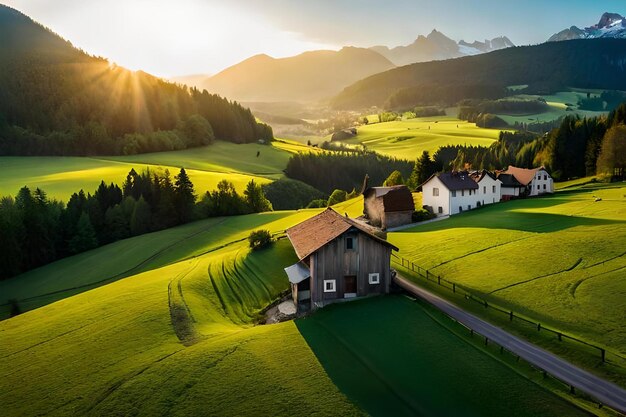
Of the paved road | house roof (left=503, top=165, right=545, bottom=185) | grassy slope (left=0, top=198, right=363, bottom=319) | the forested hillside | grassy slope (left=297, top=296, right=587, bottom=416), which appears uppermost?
the forested hillside

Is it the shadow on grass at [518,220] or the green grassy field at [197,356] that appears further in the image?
the shadow on grass at [518,220]

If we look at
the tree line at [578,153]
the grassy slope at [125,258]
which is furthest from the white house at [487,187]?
the grassy slope at [125,258]

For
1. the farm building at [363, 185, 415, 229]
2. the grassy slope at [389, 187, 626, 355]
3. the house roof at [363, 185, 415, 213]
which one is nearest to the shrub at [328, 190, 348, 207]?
the farm building at [363, 185, 415, 229]

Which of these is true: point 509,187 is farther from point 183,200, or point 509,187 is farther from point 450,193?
point 183,200

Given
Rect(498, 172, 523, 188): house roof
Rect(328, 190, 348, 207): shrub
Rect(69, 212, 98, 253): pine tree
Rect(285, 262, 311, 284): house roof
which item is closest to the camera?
Rect(285, 262, 311, 284): house roof

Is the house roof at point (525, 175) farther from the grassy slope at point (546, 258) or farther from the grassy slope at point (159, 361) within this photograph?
the grassy slope at point (159, 361)

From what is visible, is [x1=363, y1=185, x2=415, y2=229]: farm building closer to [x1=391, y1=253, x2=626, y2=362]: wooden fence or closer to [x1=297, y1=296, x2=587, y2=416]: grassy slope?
[x1=391, y1=253, x2=626, y2=362]: wooden fence

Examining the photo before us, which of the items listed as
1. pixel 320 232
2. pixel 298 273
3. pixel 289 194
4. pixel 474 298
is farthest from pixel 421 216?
pixel 289 194
